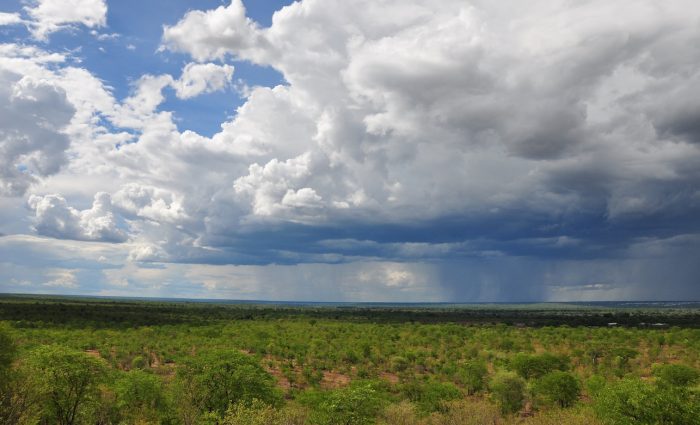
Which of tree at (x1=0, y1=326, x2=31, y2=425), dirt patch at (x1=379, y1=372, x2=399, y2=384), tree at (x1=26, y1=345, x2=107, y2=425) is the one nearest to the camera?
tree at (x1=0, y1=326, x2=31, y2=425)

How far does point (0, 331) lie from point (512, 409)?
46.4 meters

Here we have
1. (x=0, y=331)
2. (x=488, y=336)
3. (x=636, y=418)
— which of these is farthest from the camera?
(x=488, y=336)

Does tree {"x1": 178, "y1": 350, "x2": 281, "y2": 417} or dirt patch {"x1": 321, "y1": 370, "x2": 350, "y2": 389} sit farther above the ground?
tree {"x1": 178, "y1": 350, "x2": 281, "y2": 417}

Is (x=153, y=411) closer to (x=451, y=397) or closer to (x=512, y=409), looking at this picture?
(x=451, y=397)

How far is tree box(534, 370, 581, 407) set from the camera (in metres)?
49.0

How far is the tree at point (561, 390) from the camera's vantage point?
4897cm

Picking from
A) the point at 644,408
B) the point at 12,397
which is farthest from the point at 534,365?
the point at 12,397

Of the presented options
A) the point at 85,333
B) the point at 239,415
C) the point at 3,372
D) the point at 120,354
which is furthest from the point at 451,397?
the point at 85,333

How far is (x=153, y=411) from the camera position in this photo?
38.9 m

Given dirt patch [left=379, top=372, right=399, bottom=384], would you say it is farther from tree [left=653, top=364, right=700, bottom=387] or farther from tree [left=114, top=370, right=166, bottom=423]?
tree [left=114, top=370, right=166, bottom=423]

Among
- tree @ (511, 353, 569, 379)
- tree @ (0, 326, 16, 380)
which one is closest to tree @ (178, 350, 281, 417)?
tree @ (0, 326, 16, 380)

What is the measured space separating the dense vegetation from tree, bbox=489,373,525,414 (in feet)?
0.40

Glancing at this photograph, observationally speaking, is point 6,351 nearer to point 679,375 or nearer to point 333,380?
point 333,380

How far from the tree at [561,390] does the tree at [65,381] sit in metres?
41.1
